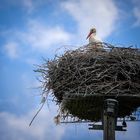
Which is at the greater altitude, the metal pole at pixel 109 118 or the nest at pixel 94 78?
the nest at pixel 94 78

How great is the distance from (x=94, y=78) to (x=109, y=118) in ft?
2.57

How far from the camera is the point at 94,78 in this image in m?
7.16

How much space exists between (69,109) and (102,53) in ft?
4.05

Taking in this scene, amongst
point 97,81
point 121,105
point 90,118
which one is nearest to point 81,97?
point 97,81

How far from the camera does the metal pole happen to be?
6609 mm

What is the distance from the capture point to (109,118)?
6719 mm

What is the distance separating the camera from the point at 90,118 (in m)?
8.48

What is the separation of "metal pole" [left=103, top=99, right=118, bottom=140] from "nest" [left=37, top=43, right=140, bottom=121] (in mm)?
228

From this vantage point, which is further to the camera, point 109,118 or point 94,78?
point 94,78

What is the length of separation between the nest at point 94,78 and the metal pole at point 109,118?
23cm

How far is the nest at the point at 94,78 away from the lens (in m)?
6.92

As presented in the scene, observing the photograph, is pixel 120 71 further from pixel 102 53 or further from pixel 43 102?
pixel 43 102

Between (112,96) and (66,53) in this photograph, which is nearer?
(112,96)

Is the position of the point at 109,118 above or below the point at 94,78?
below
